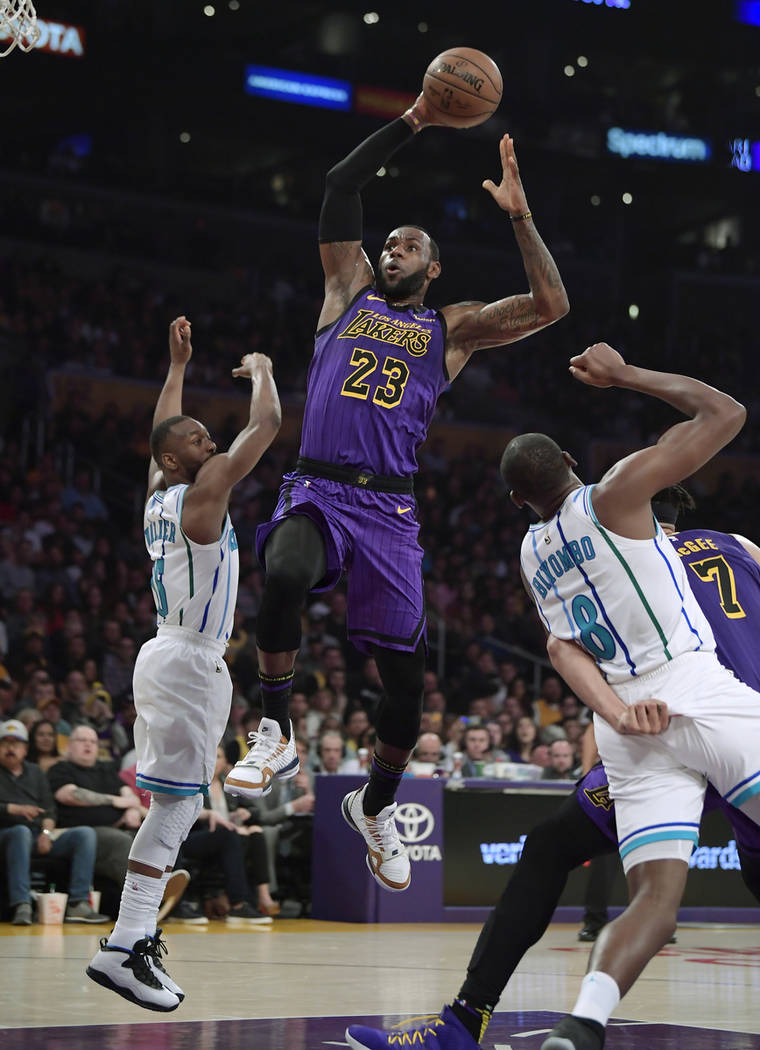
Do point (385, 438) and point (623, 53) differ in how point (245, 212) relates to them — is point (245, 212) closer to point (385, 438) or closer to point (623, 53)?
point (623, 53)

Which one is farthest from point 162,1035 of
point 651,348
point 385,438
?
point 651,348

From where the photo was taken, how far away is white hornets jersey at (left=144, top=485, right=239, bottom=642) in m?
6.40

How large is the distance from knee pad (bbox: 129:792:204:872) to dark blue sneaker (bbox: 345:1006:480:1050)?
1.60 meters

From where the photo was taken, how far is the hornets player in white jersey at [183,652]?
6277 millimetres

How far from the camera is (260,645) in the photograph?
19.8 feet

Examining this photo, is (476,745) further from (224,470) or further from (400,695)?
(224,470)

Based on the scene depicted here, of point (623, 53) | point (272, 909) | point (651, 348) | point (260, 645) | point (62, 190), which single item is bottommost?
point (272, 909)

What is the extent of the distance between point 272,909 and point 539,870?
7505mm

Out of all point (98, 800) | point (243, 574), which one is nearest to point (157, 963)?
point (98, 800)

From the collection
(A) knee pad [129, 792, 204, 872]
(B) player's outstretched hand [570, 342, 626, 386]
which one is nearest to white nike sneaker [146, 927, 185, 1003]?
(A) knee pad [129, 792, 204, 872]

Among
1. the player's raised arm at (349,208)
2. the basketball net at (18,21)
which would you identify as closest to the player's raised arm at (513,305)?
the player's raised arm at (349,208)

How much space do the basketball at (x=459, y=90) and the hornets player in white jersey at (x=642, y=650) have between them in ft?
6.46

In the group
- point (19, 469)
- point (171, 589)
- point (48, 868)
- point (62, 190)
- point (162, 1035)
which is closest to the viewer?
point (162, 1035)

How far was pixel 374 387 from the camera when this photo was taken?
6230mm
